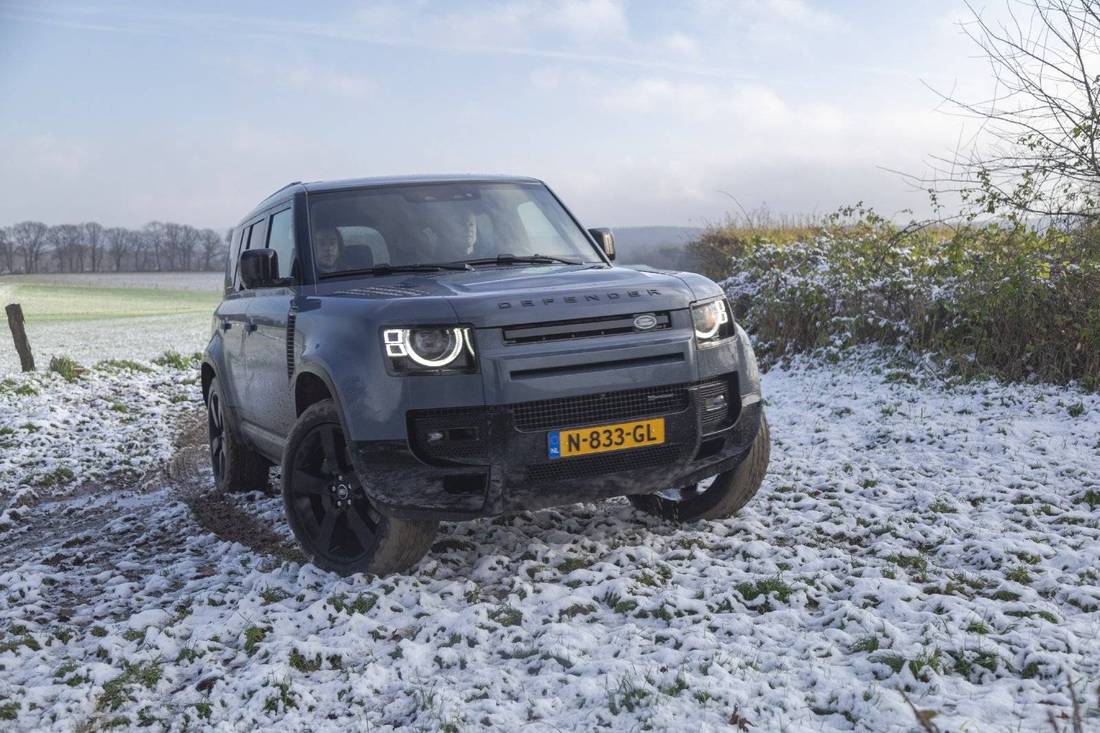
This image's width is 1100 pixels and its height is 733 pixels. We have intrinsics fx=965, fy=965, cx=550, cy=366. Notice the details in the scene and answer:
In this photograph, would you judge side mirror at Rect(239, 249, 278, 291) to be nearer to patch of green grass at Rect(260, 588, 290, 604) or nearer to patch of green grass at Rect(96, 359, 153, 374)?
patch of green grass at Rect(260, 588, 290, 604)

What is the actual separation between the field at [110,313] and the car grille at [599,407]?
18721mm

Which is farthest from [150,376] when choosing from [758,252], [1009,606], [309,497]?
[1009,606]

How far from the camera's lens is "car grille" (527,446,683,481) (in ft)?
14.9

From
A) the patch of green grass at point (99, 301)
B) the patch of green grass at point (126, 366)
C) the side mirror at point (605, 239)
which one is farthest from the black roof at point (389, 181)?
the patch of green grass at point (99, 301)

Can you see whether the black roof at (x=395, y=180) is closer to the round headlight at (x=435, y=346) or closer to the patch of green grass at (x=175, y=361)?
the round headlight at (x=435, y=346)

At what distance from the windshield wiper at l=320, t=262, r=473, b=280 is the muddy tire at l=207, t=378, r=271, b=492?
2.13 m

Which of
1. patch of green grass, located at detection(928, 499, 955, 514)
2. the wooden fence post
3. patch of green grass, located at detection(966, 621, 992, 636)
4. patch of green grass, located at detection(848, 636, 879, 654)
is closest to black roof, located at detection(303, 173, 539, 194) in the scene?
patch of green grass, located at detection(928, 499, 955, 514)

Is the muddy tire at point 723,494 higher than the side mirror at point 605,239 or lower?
lower

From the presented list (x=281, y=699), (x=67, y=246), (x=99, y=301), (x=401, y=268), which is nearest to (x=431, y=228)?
(x=401, y=268)

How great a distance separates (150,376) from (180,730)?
1461cm

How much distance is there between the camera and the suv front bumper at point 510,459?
4449 mm

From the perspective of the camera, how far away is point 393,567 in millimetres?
4887

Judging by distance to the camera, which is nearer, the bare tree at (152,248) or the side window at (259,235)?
the side window at (259,235)

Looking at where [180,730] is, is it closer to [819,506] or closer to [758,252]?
[819,506]
